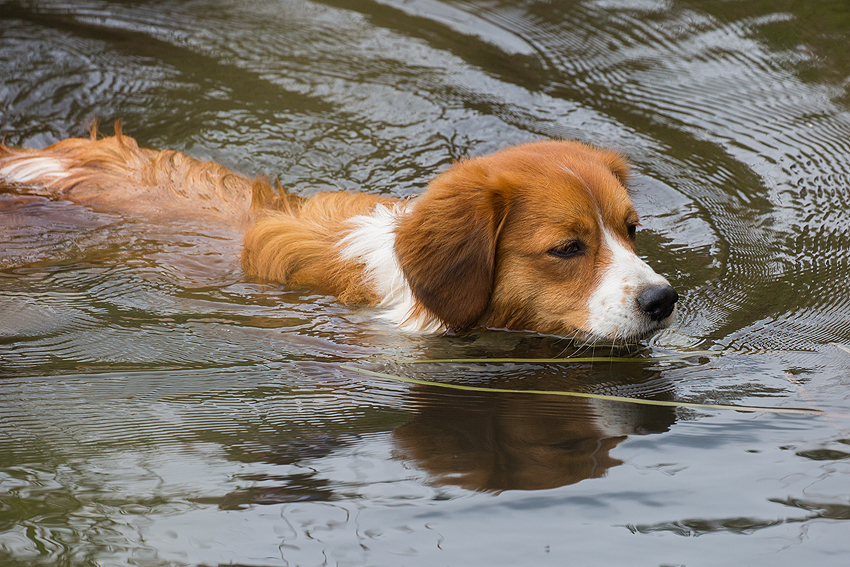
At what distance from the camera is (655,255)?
17.2 feet

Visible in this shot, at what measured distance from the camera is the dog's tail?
17.2 ft

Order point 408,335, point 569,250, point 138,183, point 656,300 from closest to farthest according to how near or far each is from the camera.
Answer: point 656,300, point 569,250, point 408,335, point 138,183

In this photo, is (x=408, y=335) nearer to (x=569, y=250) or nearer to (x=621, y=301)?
(x=569, y=250)

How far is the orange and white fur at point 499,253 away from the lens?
3994 millimetres

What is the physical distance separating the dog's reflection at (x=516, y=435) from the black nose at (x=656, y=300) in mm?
393

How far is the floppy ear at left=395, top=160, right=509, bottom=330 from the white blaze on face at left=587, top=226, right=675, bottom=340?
0.53m

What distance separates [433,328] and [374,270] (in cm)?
43

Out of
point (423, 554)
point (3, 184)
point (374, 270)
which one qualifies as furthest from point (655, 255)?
point (3, 184)

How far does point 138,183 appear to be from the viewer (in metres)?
5.35

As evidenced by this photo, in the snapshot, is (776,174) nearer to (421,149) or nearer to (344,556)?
(421,149)

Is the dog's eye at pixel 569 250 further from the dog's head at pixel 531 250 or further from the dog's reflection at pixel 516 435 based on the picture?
the dog's reflection at pixel 516 435

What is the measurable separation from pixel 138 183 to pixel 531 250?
2616 mm

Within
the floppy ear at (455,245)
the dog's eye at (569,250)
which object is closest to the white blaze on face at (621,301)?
the dog's eye at (569,250)

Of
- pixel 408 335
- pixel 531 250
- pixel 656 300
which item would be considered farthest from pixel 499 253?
pixel 656 300
